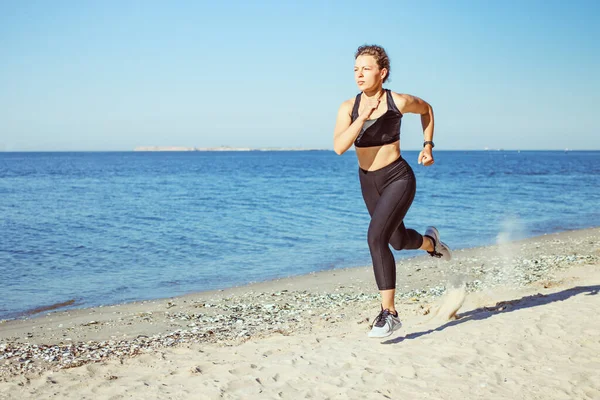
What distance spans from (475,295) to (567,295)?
1.20 metres

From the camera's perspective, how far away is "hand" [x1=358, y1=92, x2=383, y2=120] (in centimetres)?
452

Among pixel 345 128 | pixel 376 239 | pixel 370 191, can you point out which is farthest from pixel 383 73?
pixel 376 239

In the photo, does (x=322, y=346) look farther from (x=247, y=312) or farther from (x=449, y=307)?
(x=247, y=312)

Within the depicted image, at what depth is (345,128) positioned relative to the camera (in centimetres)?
474

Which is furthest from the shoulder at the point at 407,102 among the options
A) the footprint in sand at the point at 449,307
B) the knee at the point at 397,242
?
the footprint in sand at the point at 449,307

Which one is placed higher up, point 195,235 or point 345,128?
point 345,128

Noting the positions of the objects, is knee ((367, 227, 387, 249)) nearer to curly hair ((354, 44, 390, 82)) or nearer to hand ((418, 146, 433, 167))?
hand ((418, 146, 433, 167))

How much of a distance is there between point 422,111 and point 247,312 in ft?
14.7

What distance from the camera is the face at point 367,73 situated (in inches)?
184

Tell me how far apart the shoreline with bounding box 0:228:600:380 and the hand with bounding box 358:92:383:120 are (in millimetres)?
3076

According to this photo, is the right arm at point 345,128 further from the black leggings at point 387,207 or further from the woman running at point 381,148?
the black leggings at point 387,207

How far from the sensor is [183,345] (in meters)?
6.26

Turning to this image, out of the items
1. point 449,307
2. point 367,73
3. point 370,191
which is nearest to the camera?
point 367,73

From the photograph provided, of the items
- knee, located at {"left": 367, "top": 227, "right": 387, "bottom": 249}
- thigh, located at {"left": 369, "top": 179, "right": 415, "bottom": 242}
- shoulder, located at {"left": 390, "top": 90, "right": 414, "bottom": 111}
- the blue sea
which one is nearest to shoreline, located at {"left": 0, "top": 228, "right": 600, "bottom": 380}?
the blue sea
